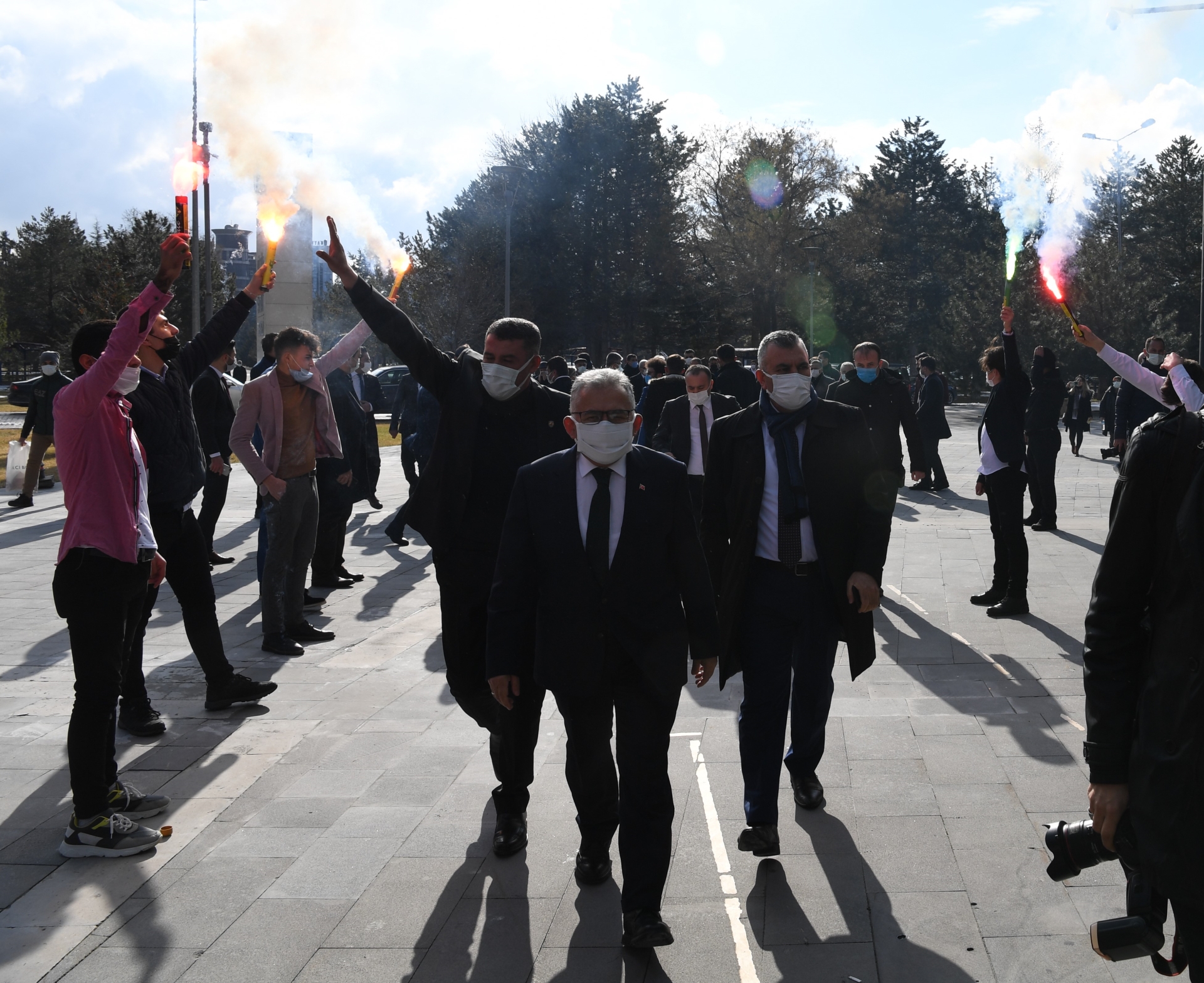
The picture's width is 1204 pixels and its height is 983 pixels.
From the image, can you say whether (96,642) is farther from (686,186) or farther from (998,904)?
(686,186)

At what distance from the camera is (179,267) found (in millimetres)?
4160

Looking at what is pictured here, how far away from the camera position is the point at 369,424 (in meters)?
11.6

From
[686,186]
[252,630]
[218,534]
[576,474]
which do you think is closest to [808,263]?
[686,186]

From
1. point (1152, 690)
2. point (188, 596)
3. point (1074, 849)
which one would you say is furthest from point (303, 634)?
point (1152, 690)

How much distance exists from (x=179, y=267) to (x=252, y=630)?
15.1 ft

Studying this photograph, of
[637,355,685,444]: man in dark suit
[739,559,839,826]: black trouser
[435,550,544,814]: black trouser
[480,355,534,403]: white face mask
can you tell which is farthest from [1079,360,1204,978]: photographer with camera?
[637,355,685,444]: man in dark suit

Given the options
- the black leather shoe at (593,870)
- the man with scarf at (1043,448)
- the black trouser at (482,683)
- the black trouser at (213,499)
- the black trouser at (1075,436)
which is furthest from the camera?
the black trouser at (1075,436)

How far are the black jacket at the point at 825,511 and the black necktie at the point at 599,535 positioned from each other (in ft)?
3.01

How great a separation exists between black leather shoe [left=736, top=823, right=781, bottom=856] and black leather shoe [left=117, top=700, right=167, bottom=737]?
313 centimetres

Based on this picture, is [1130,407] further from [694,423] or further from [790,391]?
[790,391]

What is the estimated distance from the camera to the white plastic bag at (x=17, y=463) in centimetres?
1507

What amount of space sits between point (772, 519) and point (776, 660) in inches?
20.9

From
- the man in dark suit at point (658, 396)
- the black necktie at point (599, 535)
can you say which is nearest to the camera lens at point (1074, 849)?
the black necktie at point (599, 535)

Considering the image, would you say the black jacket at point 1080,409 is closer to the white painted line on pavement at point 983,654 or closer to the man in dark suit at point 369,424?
the man in dark suit at point 369,424
